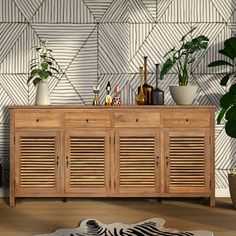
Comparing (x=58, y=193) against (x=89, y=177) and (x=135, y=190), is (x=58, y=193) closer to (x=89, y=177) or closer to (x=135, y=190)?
(x=89, y=177)

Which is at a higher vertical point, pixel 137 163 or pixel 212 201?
pixel 137 163

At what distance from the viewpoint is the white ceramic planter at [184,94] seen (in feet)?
14.8

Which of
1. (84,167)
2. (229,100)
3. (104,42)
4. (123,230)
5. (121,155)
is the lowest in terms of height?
(123,230)

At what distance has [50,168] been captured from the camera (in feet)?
14.2

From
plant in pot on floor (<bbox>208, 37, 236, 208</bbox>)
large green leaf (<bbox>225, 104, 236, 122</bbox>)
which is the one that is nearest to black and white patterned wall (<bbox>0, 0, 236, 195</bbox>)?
plant in pot on floor (<bbox>208, 37, 236, 208</bbox>)

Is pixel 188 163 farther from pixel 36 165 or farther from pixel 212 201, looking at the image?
pixel 36 165

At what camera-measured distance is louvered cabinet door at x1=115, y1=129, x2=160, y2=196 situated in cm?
434

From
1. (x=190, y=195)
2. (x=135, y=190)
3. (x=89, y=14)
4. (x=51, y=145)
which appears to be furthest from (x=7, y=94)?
(x=190, y=195)

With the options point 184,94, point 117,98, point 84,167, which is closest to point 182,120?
point 184,94

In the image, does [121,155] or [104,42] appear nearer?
[121,155]

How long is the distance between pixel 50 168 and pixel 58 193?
0.81 ft

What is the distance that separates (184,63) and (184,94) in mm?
461

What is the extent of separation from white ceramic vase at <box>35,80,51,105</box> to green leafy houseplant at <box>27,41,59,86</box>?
0.06 meters

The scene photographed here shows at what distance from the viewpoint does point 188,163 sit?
4.35 metres
